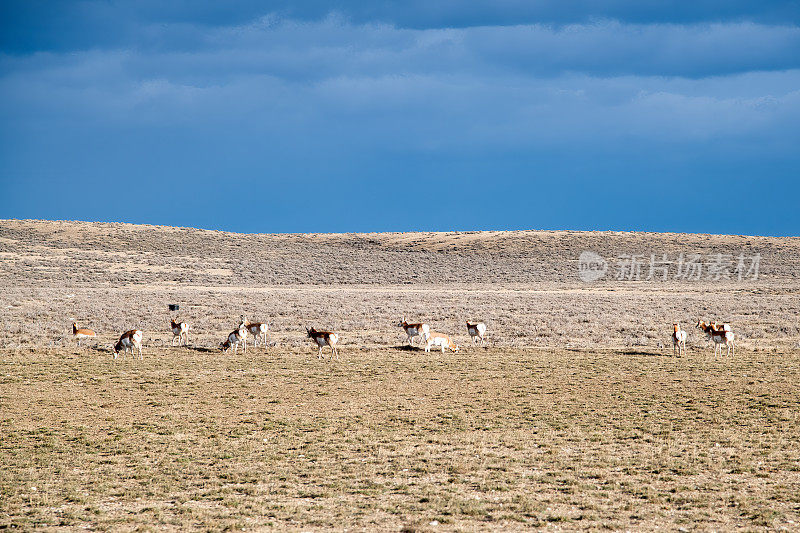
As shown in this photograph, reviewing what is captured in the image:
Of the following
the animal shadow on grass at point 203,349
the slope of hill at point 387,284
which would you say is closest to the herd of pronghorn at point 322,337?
the animal shadow on grass at point 203,349

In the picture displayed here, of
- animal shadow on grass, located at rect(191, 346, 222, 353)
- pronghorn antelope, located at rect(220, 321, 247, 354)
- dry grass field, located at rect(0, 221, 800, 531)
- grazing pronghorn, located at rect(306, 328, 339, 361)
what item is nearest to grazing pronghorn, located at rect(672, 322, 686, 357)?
dry grass field, located at rect(0, 221, 800, 531)

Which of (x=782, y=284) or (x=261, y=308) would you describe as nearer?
(x=261, y=308)

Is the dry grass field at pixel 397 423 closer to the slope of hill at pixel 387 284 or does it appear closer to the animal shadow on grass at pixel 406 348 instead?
the animal shadow on grass at pixel 406 348

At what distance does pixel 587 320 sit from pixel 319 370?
1995 cm

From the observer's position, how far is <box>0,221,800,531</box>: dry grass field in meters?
10.2

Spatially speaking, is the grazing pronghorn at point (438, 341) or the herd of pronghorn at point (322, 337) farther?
the grazing pronghorn at point (438, 341)

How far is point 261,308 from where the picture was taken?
4175cm

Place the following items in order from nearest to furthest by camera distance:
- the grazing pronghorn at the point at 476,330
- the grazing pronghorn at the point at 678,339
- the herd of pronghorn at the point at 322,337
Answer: the herd of pronghorn at the point at 322,337
the grazing pronghorn at the point at 678,339
the grazing pronghorn at the point at 476,330

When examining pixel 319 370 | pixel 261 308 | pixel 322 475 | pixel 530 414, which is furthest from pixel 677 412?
pixel 261 308

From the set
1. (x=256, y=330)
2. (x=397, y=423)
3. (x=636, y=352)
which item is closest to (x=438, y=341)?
(x=256, y=330)

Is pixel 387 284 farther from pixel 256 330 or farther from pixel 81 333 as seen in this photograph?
pixel 81 333

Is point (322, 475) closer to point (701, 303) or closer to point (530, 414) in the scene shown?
point (530, 414)

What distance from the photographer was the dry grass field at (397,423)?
10.2 m

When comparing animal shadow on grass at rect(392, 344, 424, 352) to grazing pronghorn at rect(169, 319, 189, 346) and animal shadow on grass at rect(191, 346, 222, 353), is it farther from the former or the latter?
grazing pronghorn at rect(169, 319, 189, 346)
